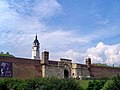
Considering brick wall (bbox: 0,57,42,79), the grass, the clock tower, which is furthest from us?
the clock tower

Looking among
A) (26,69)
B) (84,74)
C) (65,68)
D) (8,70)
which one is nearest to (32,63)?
(26,69)

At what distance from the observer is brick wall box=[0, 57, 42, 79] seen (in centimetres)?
3572

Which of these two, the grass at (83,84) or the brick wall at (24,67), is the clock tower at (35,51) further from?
the grass at (83,84)

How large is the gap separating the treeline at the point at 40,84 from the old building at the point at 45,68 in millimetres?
1715

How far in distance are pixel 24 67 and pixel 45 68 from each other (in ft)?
10.4

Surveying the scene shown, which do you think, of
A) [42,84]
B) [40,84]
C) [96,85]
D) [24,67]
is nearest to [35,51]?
[24,67]

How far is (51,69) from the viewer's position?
131 feet

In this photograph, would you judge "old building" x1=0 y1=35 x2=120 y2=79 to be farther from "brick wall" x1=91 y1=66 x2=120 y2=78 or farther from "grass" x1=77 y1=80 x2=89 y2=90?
"grass" x1=77 y1=80 x2=89 y2=90

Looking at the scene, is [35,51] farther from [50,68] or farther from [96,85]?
[96,85]

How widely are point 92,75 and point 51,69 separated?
927 centimetres

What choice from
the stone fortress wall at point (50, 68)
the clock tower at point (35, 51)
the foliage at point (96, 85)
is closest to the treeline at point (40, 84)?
the stone fortress wall at point (50, 68)

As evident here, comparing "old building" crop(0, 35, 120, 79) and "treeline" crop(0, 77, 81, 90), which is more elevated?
"old building" crop(0, 35, 120, 79)

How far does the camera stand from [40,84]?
3244 cm

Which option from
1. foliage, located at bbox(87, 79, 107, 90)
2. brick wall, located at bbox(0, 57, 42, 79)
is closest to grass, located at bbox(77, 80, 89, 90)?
foliage, located at bbox(87, 79, 107, 90)
